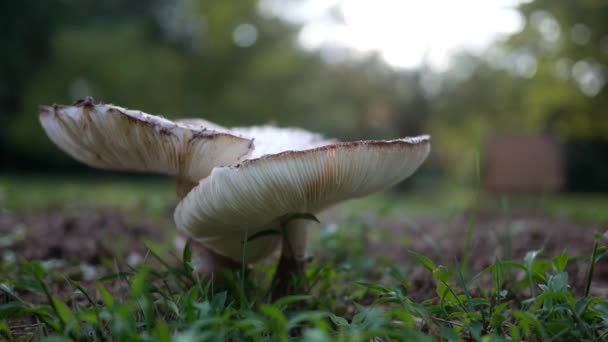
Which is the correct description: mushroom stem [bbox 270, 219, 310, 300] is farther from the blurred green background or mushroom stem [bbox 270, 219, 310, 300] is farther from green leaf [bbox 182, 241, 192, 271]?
the blurred green background

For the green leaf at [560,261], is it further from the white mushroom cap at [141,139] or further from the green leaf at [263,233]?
the white mushroom cap at [141,139]

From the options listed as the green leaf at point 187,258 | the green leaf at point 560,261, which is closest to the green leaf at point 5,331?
the green leaf at point 187,258

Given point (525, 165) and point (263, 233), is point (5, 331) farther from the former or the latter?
point (525, 165)

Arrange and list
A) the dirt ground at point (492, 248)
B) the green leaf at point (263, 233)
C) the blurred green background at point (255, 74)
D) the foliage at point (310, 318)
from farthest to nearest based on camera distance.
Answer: the blurred green background at point (255, 74), the dirt ground at point (492, 248), the green leaf at point (263, 233), the foliage at point (310, 318)

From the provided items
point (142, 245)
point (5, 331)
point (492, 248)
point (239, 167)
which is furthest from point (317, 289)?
point (142, 245)

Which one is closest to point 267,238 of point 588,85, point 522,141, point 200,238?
point 200,238

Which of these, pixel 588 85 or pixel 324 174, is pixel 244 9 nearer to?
pixel 588 85
